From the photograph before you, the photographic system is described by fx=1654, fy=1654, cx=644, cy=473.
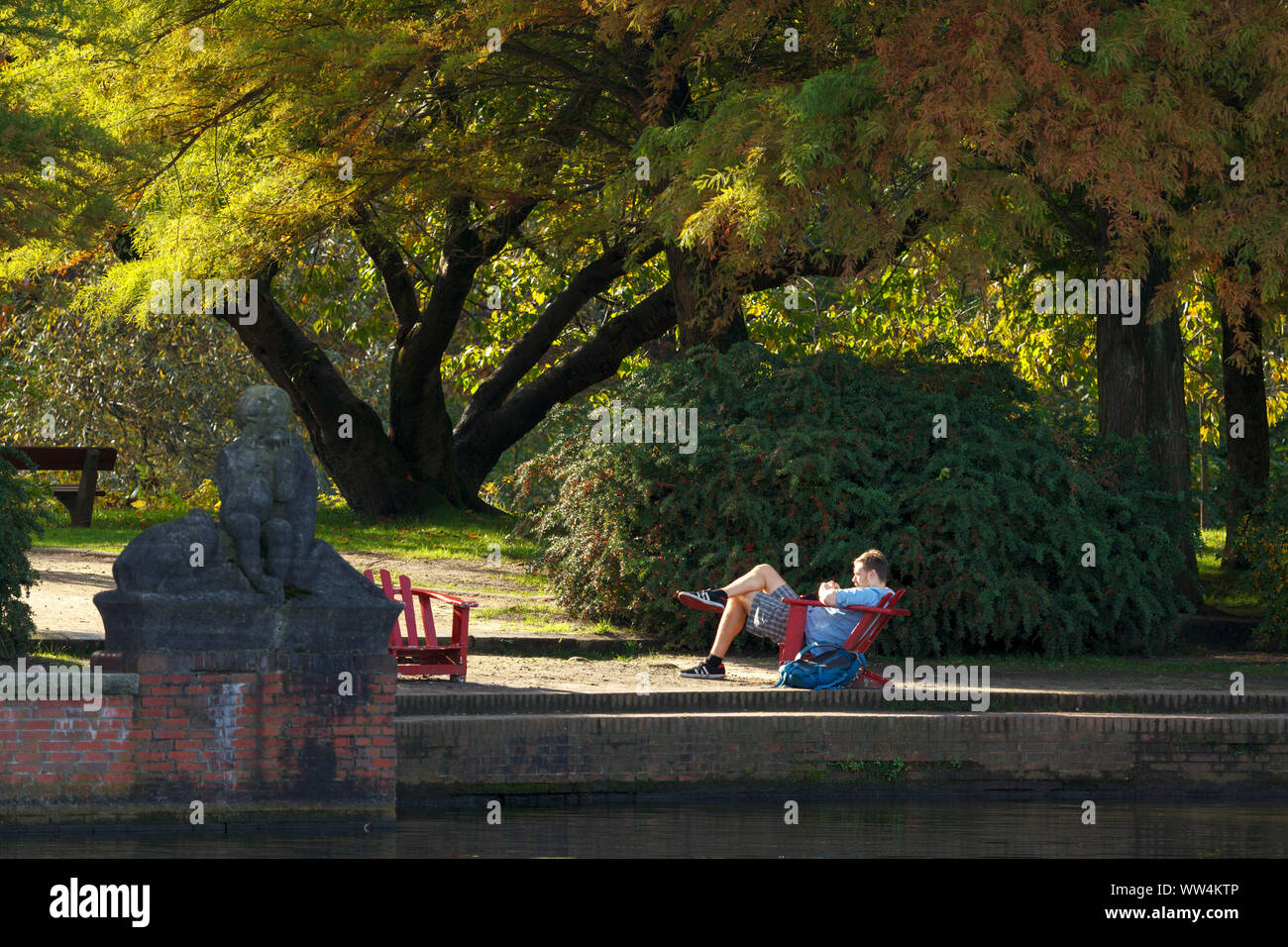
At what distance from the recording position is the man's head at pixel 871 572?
474 inches

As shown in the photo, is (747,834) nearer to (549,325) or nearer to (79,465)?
(79,465)

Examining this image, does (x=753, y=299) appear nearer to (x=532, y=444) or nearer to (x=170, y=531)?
(x=532, y=444)

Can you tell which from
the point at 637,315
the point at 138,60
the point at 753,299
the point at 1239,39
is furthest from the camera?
the point at 753,299

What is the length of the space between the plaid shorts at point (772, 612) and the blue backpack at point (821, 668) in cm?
29

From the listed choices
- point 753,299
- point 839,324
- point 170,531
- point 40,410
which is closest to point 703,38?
point 170,531

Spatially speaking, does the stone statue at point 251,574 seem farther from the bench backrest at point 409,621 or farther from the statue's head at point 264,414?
the bench backrest at point 409,621

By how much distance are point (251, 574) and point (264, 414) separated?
3.23ft

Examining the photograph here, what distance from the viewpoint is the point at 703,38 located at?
15008mm

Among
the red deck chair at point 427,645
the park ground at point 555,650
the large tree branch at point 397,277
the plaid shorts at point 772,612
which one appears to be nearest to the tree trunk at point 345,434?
the large tree branch at point 397,277

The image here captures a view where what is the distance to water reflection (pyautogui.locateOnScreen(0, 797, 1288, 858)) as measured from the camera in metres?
8.73

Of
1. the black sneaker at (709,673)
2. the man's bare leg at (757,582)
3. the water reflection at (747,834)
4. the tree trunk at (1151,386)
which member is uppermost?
the tree trunk at (1151,386)

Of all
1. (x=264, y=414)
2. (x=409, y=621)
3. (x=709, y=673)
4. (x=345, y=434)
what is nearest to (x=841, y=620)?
(x=709, y=673)

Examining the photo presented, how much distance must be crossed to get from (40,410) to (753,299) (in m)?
12.9

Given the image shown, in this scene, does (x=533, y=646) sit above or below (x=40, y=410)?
below
